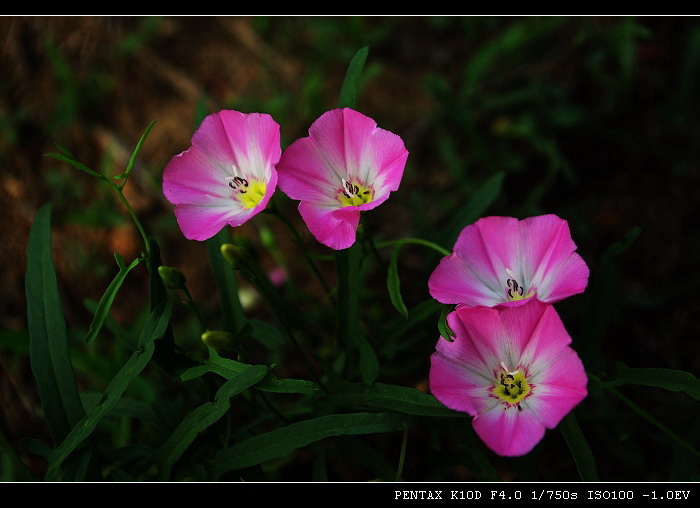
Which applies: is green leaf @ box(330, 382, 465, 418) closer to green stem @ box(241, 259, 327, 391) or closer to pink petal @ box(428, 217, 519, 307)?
green stem @ box(241, 259, 327, 391)

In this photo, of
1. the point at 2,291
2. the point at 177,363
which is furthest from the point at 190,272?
the point at 177,363

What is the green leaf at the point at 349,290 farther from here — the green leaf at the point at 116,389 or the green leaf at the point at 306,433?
the green leaf at the point at 116,389

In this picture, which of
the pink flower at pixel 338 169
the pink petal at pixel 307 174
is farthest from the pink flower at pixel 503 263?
the pink petal at pixel 307 174

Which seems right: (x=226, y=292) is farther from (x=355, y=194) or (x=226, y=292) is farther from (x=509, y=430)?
(x=509, y=430)

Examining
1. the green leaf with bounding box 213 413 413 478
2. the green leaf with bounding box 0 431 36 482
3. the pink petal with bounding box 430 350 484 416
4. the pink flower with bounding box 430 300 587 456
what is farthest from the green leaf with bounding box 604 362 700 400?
the green leaf with bounding box 0 431 36 482

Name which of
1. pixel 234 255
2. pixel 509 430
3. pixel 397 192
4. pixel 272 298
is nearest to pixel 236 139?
pixel 234 255

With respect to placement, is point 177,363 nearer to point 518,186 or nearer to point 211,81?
A: point 518,186
